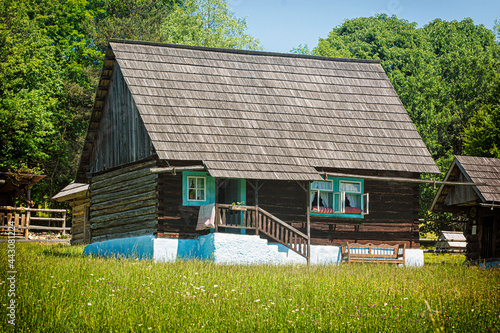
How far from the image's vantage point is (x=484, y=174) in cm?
2367

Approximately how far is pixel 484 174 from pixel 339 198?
5.19 metres

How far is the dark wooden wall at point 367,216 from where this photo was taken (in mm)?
22922

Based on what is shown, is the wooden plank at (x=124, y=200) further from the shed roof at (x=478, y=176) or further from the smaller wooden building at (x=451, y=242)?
the smaller wooden building at (x=451, y=242)

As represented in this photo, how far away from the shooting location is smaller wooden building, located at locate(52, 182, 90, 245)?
32000 mm

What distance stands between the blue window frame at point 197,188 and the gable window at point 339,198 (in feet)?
11.8

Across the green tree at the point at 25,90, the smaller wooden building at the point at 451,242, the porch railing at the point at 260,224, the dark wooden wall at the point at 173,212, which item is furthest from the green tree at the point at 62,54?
the smaller wooden building at the point at 451,242

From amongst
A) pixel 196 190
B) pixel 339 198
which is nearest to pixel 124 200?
pixel 196 190

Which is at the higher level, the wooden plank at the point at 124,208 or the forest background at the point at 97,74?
the forest background at the point at 97,74

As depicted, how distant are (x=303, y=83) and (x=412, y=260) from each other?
778cm

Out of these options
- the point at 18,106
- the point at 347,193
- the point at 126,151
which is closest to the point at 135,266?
the point at 126,151

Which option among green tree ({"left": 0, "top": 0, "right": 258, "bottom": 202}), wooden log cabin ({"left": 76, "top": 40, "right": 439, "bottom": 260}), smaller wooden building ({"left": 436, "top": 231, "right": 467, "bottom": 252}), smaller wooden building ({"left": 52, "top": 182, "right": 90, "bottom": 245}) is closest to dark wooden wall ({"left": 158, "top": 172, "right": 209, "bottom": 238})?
wooden log cabin ({"left": 76, "top": 40, "right": 439, "bottom": 260})

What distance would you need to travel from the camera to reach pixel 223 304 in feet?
38.7

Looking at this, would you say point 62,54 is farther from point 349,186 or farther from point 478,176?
point 478,176

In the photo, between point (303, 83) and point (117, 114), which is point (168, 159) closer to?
point (117, 114)
